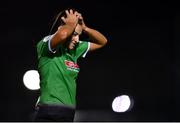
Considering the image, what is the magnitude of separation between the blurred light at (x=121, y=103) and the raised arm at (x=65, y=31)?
2548 millimetres

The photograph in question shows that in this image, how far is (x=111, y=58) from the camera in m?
5.15

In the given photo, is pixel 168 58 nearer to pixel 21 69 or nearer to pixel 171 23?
pixel 171 23

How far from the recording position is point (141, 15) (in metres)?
4.95

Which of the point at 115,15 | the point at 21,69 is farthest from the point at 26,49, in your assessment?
the point at 115,15

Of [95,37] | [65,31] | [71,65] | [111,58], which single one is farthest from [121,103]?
[65,31]

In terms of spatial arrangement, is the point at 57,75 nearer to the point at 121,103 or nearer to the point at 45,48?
the point at 45,48

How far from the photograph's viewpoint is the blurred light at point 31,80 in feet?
16.3

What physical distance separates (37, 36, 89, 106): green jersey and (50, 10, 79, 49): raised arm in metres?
0.05

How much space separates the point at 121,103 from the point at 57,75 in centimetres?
266

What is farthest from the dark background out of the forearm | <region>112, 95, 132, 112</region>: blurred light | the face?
the face

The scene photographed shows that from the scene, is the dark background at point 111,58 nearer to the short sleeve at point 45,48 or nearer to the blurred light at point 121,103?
the blurred light at point 121,103

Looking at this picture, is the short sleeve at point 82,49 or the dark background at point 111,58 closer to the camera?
the short sleeve at point 82,49

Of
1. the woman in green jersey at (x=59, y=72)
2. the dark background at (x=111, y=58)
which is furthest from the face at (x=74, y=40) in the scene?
the dark background at (x=111, y=58)

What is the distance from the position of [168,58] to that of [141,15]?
502 millimetres
